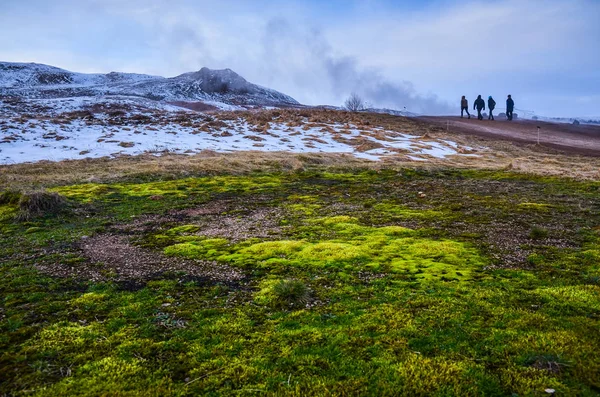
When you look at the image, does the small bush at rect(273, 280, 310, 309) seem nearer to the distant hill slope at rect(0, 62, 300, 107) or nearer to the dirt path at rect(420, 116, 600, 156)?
the dirt path at rect(420, 116, 600, 156)

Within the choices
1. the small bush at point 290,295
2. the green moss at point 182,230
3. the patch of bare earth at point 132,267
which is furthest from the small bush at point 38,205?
the small bush at point 290,295

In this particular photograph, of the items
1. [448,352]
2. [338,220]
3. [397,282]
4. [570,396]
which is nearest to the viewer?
[570,396]

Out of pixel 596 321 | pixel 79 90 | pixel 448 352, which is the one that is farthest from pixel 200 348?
pixel 79 90

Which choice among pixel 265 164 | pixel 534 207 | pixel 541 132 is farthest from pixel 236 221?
pixel 541 132

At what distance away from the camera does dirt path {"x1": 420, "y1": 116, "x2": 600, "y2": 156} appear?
41.0 meters

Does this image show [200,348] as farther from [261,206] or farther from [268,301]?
[261,206]

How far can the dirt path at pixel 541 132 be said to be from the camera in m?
41.0

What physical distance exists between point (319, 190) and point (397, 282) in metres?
13.1

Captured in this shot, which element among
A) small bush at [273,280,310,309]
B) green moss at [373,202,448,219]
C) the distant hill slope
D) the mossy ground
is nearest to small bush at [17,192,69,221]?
the mossy ground

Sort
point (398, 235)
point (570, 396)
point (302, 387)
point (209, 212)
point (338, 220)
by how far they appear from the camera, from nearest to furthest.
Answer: point (570, 396), point (302, 387), point (398, 235), point (338, 220), point (209, 212)

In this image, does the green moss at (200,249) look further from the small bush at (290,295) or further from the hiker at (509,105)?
the hiker at (509,105)

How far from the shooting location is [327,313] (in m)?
6.24

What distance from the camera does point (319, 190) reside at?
66.8ft

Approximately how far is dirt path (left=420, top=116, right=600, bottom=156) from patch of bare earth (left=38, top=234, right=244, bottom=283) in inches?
1665
